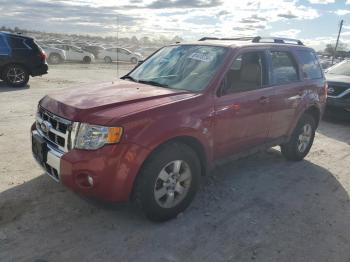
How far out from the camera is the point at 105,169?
3246 mm

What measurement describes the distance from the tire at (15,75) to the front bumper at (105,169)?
9.88 metres

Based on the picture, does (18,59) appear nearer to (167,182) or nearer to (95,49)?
(167,182)

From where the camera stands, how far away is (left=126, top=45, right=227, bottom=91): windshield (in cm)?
424

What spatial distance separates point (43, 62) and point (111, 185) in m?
10.6

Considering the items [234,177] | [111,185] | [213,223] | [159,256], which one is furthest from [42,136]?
[234,177]

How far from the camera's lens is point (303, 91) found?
5531 millimetres

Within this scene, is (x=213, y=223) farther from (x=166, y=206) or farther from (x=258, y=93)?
(x=258, y=93)

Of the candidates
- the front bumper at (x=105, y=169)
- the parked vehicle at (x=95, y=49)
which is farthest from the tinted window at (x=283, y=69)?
the parked vehicle at (x=95, y=49)

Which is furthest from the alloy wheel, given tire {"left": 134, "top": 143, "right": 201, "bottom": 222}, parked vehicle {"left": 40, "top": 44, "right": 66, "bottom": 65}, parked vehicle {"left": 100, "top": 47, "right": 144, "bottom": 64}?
parked vehicle {"left": 100, "top": 47, "right": 144, "bottom": 64}

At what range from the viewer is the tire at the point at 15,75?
12023 millimetres

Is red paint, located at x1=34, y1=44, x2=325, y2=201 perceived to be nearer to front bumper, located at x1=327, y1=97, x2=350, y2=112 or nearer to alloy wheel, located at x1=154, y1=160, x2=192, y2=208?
alloy wheel, located at x1=154, y1=160, x2=192, y2=208

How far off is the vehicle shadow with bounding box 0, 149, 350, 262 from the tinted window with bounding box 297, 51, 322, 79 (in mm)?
1936

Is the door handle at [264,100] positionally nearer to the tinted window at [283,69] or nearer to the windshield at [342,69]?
the tinted window at [283,69]

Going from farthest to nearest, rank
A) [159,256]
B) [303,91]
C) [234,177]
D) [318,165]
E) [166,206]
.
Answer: [318,165] < [303,91] < [234,177] < [166,206] < [159,256]
